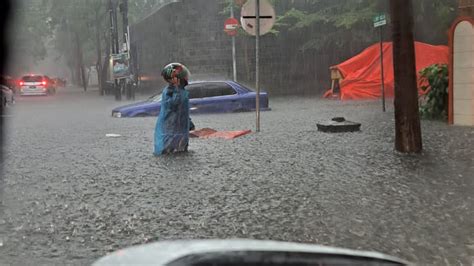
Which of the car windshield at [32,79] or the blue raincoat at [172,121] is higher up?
the car windshield at [32,79]

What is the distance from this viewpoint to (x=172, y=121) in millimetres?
9242

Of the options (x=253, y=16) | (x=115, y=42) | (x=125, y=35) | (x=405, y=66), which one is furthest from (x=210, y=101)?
(x=115, y=42)

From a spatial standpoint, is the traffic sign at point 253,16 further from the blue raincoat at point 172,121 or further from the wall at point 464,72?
the wall at point 464,72

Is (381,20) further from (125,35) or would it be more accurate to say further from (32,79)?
(32,79)

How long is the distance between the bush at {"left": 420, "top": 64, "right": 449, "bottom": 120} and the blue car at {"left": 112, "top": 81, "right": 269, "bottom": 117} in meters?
6.26

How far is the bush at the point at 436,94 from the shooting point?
12.4 m

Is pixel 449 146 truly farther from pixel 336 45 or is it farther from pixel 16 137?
pixel 336 45

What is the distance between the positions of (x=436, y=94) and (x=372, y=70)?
1018 centimetres

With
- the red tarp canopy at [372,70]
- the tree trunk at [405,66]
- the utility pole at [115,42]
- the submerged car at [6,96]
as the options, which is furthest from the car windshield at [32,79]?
the tree trunk at [405,66]

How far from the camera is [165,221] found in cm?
548

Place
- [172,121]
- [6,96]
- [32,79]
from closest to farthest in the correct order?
1. [172,121]
2. [6,96]
3. [32,79]

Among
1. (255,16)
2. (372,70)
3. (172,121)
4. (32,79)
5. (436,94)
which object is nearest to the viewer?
(172,121)

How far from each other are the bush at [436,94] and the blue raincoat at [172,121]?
20.0 feet

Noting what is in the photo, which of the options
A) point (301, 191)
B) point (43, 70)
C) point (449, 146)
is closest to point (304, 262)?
point (301, 191)
